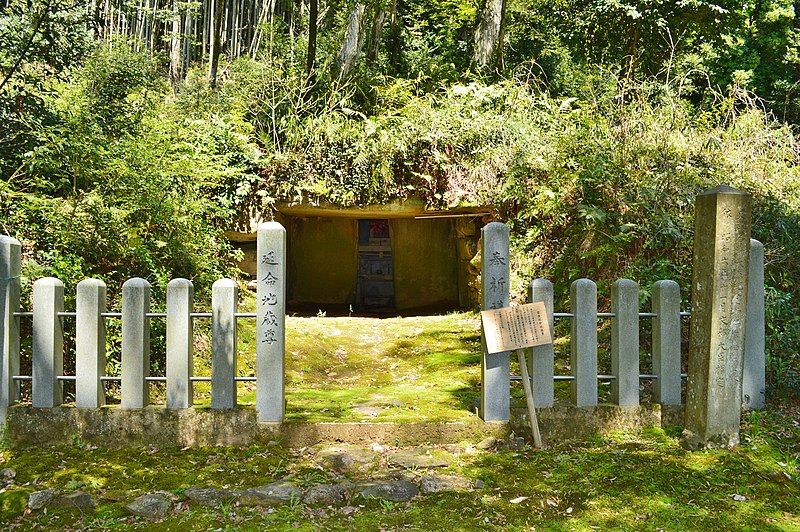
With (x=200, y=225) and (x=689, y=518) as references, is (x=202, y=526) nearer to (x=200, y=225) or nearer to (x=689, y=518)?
(x=689, y=518)

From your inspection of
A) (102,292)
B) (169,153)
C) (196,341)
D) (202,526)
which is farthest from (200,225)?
(202,526)

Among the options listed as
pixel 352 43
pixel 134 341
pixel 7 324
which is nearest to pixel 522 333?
pixel 134 341

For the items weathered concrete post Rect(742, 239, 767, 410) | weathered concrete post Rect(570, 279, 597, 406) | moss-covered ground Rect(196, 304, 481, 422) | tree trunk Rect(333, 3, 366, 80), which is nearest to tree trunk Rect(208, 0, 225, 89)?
tree trunk Rect(333, 3, 366, 80)

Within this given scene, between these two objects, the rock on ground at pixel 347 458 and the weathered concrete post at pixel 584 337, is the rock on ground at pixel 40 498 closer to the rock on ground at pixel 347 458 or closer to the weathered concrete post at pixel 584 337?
A: the rock on ground at pixel 347 458

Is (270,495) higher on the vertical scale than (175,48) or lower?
lower

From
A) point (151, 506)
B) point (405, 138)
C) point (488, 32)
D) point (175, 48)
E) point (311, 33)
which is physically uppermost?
point (175, 48)

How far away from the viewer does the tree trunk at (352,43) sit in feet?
36.6

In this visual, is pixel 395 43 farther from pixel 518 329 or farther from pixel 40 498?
pixel 40 498

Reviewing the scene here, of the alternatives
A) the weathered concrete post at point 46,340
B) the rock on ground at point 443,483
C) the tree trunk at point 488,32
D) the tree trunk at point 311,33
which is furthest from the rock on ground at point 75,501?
the tree trunk at point 488,32

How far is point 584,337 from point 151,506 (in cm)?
299

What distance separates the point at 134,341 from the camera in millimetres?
4484

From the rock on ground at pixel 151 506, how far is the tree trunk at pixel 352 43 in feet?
28.3

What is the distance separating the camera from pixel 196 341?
21.6ft

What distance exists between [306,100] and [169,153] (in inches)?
163
